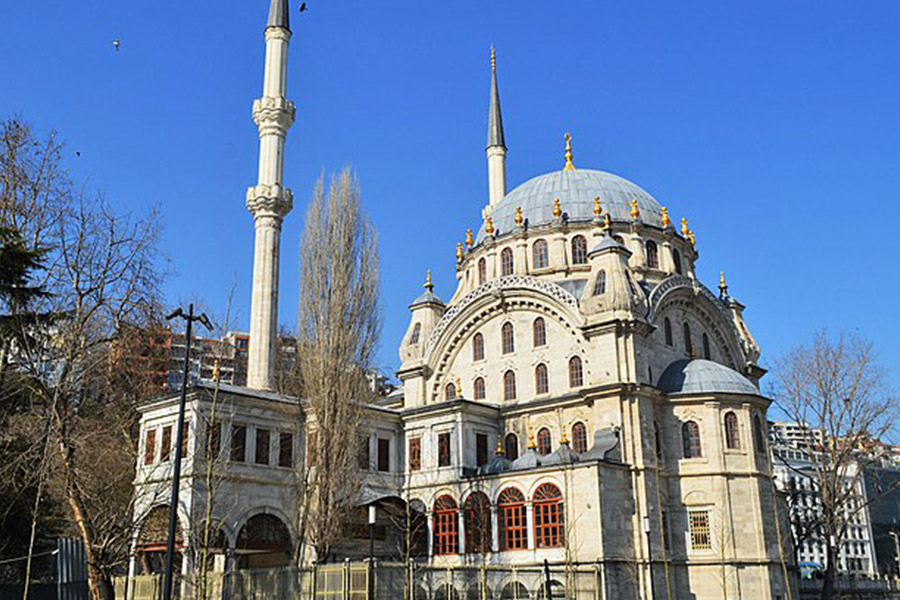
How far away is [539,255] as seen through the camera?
41.1 meters

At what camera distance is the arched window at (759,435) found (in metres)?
33.9

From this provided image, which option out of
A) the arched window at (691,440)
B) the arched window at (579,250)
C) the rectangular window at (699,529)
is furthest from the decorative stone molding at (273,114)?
the rectangular window at (699,529)

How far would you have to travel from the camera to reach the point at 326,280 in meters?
31.2

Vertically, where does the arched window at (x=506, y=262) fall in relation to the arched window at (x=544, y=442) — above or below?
above

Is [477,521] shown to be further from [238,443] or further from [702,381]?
[702,381]

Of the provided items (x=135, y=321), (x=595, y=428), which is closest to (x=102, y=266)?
(x=135, y=321)

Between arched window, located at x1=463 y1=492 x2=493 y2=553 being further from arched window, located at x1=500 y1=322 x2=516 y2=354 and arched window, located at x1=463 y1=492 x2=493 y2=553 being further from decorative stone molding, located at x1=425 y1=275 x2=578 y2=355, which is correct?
decorative stone molding, located at x1=425 y1=275 x2=578 y2=355

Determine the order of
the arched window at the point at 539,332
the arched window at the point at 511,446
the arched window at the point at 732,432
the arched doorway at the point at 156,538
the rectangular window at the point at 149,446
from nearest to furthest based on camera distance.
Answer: the arched doorway at the point at 156,538
the rectangular window at the point at 149,446
the arched window at the point at 732,432
the arched window at the point at 511,446
the arched window at the point at 539,332

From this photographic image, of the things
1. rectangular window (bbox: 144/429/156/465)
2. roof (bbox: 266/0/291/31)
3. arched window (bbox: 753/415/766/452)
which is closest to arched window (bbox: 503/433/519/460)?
arched window (bbox: 753/415/766/452)

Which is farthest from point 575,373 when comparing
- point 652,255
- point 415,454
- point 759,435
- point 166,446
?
point 166,446

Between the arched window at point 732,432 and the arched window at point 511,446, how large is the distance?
27.3 feet

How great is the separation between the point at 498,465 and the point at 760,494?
9.94 meters

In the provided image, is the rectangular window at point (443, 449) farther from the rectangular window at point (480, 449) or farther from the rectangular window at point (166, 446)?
the rectangular window at point (166, 446)

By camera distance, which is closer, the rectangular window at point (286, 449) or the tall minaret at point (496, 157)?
the rectangular window at point (286, 449)
